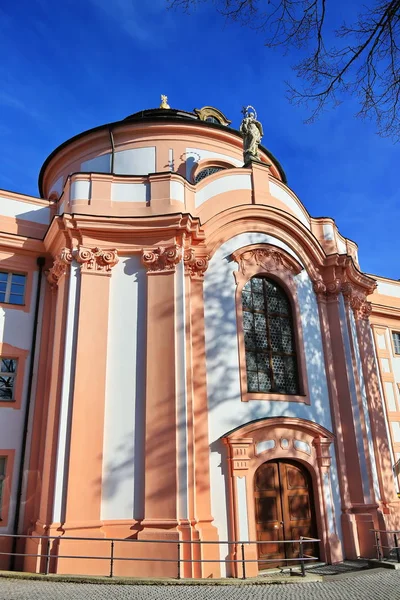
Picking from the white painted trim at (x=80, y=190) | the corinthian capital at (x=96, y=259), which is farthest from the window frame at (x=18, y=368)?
the white painted trim at (x=80, y=190)

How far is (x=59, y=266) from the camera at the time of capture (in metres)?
11.8

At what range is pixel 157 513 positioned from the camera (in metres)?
9.54

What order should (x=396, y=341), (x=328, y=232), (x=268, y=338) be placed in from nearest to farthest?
(x=268, y=338) → (x=328, y=232) → (x=396, y=341)

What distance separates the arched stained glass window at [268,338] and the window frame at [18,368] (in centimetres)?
526

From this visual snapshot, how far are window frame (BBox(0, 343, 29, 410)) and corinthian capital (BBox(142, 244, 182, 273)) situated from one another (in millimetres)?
3652

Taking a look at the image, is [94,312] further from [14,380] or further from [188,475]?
[188,475]

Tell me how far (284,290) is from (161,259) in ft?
12.5

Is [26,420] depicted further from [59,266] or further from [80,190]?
[80,190]

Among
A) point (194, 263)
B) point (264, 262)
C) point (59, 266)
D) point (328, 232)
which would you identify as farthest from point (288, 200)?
point (59, 266)

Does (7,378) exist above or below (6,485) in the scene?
above

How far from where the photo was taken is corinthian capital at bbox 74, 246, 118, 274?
1128 cm

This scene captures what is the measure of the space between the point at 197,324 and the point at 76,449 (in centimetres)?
373

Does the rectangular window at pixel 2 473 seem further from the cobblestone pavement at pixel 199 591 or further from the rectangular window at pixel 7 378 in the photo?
the cobblestone pavement at pixel 199 591

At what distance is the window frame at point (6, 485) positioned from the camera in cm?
1067
